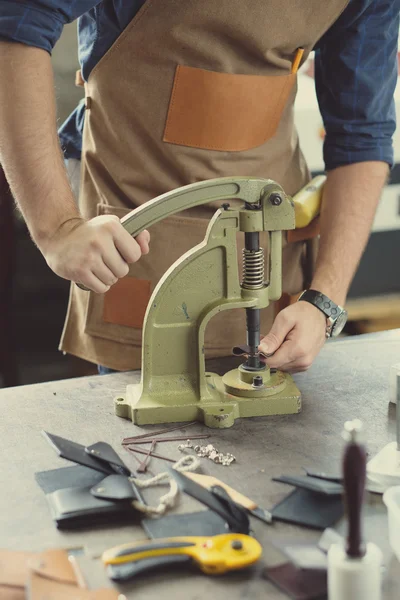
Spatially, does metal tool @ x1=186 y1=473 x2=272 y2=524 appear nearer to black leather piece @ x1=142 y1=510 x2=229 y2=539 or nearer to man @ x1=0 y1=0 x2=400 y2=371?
black leather piece @ x1=142 y1=510 x2=229 y2=539

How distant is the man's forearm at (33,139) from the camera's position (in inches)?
53.3

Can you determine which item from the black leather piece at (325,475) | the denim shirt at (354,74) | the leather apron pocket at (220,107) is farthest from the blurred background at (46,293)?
the black leather piece at (325,475)

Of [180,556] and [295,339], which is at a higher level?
[295,339]

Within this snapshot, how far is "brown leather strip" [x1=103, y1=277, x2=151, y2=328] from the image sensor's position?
5.34 ft

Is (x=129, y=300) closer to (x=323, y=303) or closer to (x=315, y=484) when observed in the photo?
(x=323, y=303)

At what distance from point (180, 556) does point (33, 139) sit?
0.73 meters

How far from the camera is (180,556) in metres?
0.95

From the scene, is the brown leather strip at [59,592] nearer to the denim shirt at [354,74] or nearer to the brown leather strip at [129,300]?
the brown leather strip at [129,300]

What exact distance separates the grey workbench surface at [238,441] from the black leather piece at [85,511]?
0.02 metres

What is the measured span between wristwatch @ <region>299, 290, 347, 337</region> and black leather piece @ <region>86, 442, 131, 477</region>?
1.74 feet

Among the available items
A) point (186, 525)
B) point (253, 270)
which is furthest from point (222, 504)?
point (253, 270)

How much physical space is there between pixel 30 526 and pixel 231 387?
44 centimetres

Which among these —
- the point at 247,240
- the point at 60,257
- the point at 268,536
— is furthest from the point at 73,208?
the point at 268,536

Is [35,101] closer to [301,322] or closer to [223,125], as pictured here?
[223,125]
